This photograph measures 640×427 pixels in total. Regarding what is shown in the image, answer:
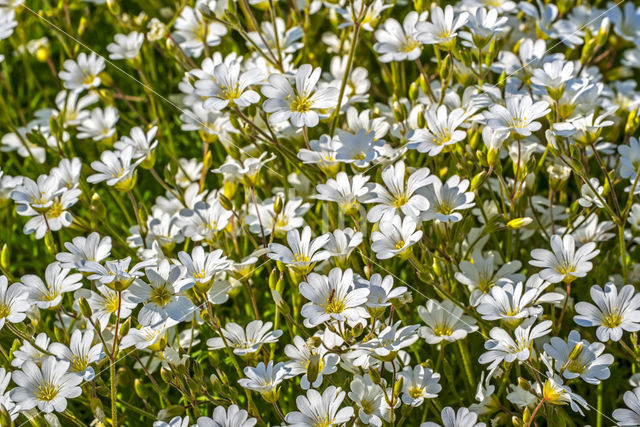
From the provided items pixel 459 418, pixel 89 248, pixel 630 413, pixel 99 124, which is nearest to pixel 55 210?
pixel 89 248

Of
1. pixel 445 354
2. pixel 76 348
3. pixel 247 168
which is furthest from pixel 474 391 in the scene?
pixel 76 348

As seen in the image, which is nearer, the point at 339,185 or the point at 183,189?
the point at 339,185

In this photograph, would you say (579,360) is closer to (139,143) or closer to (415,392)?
(415,392)

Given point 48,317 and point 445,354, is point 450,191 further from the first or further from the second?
point 48,317

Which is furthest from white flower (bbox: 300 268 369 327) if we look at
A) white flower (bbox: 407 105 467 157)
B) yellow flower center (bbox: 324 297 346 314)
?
white flower (bbox: 407 105 467 157)

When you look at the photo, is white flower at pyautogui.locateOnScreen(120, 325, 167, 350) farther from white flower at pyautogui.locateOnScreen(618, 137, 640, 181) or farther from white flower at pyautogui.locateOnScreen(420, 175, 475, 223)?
white flower at pyautogui.locateOnScreen(618, 137, 640, 181)
